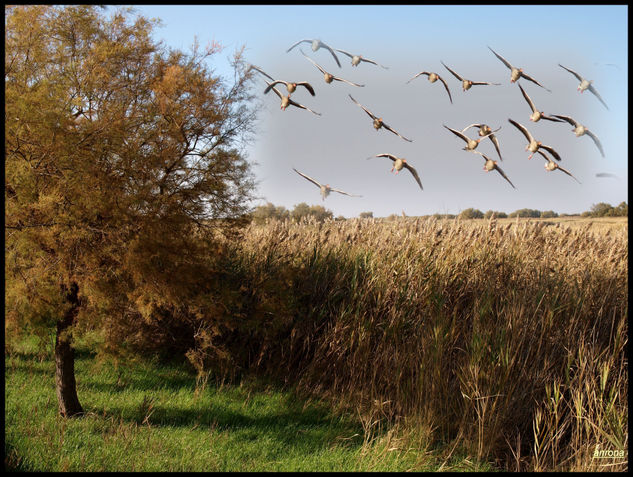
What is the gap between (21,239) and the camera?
4344 mm

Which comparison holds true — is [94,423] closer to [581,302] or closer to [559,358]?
[559,358]

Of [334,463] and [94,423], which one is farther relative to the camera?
[94,423]

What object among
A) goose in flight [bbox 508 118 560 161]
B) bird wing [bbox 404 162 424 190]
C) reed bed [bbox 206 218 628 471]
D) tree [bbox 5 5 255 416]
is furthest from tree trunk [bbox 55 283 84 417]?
goose in flight [bbox 508 118 560 161]

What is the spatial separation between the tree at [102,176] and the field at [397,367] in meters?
0.90

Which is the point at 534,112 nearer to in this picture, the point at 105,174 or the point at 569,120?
the point at 569,120

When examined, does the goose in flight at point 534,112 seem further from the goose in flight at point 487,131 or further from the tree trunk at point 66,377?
the tree trunk at point 66,377

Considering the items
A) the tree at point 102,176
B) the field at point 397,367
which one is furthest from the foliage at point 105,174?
the field at point 397,367

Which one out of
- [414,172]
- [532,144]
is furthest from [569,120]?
[414,172]

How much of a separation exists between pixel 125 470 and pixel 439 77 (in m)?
6.53

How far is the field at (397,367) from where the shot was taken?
4289mm

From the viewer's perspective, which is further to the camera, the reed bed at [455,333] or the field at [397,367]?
the reed bed at [455,333]

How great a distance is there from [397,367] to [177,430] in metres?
2.30

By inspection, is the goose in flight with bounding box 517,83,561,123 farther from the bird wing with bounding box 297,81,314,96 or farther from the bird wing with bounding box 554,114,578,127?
the bird wing with bounding box 297,81,314,96

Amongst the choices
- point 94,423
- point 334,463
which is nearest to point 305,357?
point 334,463
